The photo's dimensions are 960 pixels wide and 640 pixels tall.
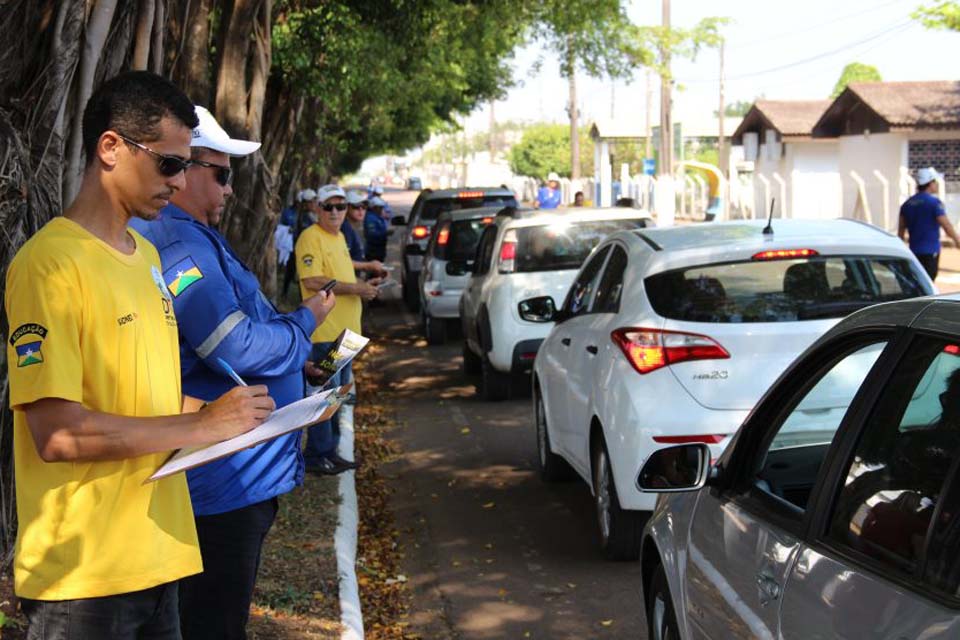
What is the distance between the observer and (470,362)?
49.9 ft

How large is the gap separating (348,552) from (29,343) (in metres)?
4.78

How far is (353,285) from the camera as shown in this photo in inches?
317

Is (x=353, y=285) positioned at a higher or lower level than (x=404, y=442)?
higher

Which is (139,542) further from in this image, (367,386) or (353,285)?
(367,386)

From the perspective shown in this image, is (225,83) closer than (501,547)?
No

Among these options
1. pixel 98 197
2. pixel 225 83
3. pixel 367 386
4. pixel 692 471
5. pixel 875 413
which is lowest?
pixel 367 386

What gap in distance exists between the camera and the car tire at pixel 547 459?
9.30 metres

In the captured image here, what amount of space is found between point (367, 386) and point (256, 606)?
357 inches

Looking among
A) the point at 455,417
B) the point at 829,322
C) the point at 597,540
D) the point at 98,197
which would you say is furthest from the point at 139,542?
the point at 455,417

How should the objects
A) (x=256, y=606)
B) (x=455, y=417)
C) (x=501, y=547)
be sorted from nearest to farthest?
(x=256, y=606) < (x=501, y=547) < (x=455, y=417)

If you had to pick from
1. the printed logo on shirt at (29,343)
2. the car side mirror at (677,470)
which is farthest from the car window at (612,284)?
the printed logo on shirt at (29,343)

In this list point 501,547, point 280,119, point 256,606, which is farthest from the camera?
point 280,119

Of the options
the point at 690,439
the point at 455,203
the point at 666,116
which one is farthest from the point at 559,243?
the point at 666,116

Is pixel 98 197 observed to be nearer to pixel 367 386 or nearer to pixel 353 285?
pixel 353 285
